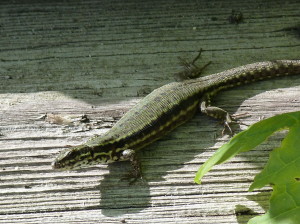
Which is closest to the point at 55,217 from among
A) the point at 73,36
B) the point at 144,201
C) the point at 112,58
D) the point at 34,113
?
the point at 144,201

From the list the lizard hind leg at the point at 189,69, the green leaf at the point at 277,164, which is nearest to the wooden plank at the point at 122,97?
the lizard hind leg at the point at 189,69

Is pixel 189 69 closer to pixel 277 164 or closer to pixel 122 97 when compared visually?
pixel 122 97

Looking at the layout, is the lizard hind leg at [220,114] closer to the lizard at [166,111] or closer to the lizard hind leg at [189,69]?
the lizard at [166,111]

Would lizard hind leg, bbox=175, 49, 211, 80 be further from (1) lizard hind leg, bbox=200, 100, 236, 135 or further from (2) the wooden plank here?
(1) lizard hind leg, bbox=200, 100, 236, 135

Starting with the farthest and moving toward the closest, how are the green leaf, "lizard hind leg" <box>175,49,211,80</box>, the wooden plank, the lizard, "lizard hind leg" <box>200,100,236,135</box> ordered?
"lizard hind leg" <box>175,49,211,80</box>, the lizard, "lizard hind leg" <box>200,100,236,135</box>, the wooden plank, the green leaf

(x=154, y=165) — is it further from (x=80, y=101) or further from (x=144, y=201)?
(x=80, y=101)

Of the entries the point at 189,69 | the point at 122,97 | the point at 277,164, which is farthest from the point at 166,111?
the point at 277,164

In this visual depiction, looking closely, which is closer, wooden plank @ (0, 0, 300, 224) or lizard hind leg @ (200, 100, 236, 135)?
wooden plank @ (0, 0, 300, 224)

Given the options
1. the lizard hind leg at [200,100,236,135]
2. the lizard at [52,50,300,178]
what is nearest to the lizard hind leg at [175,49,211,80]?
the lizard at [52,50,300,178]
